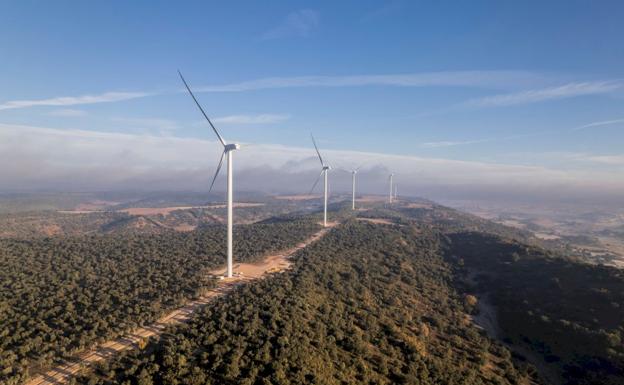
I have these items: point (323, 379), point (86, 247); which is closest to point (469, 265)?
point (323, 379)

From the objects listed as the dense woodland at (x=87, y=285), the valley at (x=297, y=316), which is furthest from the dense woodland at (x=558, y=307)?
the dense woodland at (x=87, y=285)

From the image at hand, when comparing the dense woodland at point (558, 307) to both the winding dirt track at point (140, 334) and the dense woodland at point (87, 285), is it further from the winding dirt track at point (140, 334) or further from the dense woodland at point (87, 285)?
the dense woodland at point (87, 285)

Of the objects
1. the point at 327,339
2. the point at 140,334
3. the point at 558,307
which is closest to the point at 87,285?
the point at 140,334

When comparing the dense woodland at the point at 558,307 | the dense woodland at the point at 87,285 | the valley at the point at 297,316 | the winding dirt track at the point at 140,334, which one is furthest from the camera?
the dense woodland at the point at 558,307

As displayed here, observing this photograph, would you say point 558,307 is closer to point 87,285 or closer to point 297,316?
point 297,316

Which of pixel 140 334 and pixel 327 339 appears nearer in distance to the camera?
pixel 140 334

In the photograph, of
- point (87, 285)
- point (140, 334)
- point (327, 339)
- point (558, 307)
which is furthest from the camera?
point (558, 307)

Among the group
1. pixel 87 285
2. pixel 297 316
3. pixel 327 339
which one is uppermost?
pixel 297 316
